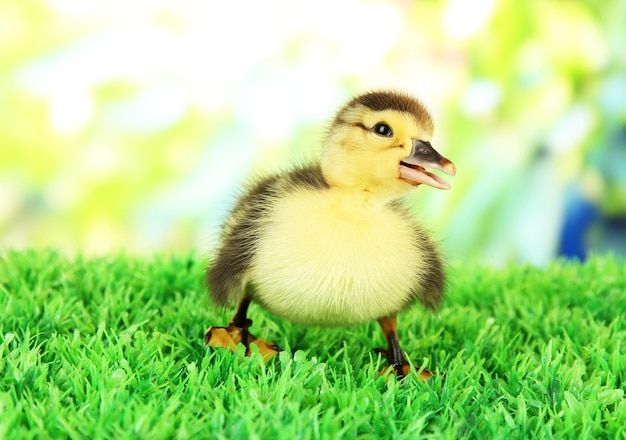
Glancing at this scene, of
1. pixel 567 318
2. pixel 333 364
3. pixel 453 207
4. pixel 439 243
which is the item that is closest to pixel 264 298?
pixel 333 364

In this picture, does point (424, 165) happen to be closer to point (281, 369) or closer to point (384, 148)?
point (384, 148)

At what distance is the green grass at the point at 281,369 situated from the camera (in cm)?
113

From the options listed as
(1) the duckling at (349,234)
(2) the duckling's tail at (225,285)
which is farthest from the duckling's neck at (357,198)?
(2) the duckling's tail at (225,285)

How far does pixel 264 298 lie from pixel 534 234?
246 centimetres

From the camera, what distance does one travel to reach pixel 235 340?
145cm

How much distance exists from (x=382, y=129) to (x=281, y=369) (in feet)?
1.48

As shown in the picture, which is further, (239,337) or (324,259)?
(239,337)

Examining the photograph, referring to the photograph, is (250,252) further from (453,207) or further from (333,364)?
(453,207)

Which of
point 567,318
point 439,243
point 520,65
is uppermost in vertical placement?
point 520,65

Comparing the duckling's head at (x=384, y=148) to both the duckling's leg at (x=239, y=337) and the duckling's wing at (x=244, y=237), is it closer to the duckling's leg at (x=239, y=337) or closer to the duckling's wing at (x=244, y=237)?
the duckling's wing at (x=244, y=237)

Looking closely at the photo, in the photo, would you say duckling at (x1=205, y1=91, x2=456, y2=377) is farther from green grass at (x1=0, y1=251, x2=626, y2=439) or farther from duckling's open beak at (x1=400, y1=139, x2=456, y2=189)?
green grass at (x1=0, y1=251, x2=626, y2=439)

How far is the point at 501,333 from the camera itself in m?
1.68

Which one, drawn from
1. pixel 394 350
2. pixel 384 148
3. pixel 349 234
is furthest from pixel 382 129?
pixel 394 350

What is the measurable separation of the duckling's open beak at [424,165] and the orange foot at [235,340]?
41 centimetres
